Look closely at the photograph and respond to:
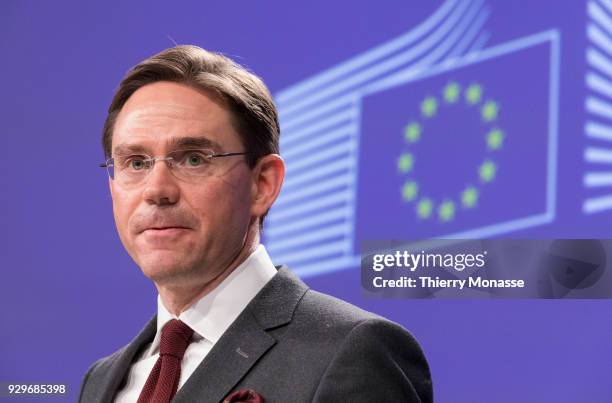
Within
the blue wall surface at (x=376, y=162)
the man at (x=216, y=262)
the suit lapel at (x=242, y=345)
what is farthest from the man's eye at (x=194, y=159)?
the blue wall surface at (x=376, y=162)

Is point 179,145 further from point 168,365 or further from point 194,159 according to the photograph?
point 168,365

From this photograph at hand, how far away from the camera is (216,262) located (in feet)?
5.73

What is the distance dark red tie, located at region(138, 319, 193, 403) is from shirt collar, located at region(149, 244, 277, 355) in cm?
2

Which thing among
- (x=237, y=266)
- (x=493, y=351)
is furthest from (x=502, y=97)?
(x=237, y=266)

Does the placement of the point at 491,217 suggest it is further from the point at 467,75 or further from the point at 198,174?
the point at 198,174

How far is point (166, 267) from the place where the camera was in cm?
170

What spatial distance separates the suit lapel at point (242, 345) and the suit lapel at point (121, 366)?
0.85ft

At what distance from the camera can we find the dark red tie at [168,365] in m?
1.69

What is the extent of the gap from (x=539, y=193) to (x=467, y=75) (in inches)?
19.2

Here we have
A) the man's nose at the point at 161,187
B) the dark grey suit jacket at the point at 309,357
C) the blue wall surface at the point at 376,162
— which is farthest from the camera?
the blue wall surface at the point at 376,162

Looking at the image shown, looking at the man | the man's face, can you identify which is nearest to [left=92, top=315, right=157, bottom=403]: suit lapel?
the man

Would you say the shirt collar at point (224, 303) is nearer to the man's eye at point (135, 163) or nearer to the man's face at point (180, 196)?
the man's face at point (180, 196)

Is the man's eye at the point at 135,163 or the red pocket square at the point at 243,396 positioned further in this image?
the man's eye at the point at 135,163

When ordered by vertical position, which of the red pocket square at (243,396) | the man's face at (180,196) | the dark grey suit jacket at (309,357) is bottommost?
the red pocket square at (243,396)
